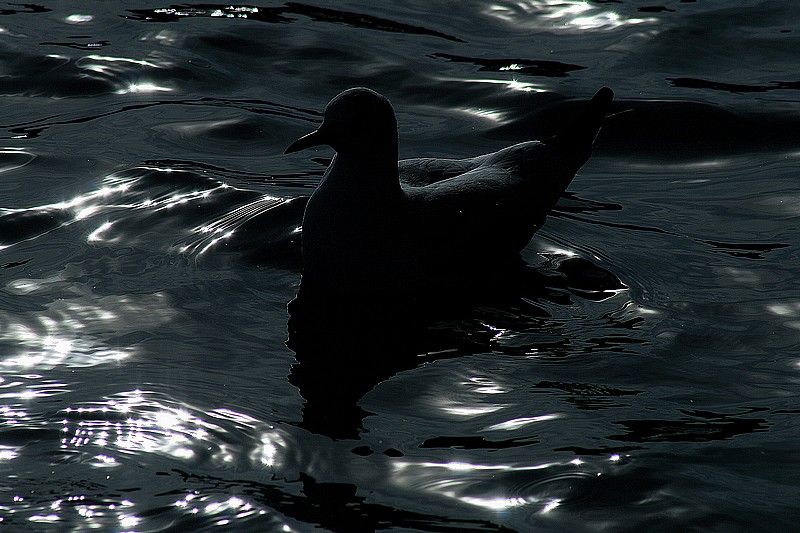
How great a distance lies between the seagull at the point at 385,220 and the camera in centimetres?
601

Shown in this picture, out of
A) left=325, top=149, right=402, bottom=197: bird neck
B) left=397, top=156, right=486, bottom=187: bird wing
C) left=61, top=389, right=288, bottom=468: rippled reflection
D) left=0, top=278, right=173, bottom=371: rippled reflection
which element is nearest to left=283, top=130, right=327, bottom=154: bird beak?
left=325, top=149, right=402, bottom=197: bird neck

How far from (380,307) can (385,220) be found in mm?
466

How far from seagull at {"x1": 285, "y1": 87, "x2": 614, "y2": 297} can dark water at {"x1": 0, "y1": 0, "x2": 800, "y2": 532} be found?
243 millimetres

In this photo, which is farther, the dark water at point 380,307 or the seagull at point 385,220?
the seagull at point 385,220

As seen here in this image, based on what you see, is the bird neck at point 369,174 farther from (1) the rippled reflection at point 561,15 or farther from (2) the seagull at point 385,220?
(1) the rippled reflection at point 561,15

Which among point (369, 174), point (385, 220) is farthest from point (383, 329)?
point (369, 174)

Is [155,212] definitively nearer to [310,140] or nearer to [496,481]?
[310,140]

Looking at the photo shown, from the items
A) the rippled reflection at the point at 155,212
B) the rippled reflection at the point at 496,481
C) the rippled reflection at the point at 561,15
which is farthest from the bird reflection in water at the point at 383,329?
the rippled reflection at the point at 561,15

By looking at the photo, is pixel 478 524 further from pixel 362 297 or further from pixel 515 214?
pixel 515 214

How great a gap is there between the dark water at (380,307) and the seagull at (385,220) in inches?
9.6

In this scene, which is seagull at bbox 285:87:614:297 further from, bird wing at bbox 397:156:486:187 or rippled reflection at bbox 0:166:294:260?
rippled reflection at bbox 0:166:294:260

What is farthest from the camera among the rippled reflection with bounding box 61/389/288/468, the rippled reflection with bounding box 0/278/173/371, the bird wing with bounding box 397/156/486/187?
the bird wing with bounding box 397/156/486/187

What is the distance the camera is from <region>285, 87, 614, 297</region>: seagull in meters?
6.01

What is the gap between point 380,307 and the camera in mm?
5977
